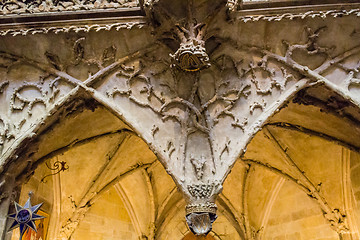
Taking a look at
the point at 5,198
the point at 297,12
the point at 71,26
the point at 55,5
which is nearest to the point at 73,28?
the point at 71,26

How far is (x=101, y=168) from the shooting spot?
788 cm

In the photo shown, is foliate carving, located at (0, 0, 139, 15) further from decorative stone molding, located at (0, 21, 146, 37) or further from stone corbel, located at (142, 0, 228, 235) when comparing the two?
stone corbel, located at (142, 0, 228, 235)

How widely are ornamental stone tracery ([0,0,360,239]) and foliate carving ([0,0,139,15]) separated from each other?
400mm

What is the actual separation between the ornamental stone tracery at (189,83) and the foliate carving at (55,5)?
0.40 meters

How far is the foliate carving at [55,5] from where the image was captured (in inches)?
207

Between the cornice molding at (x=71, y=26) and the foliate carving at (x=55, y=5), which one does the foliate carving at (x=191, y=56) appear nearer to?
the cornice molding at (x=71, y=26)

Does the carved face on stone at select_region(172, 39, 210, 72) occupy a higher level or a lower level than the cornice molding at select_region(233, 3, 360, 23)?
lower

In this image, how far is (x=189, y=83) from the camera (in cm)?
541

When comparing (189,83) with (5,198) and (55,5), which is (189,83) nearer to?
(55,5)

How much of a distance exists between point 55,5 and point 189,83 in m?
2.14

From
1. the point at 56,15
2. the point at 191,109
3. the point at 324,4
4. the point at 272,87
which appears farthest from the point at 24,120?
the point at 324,4

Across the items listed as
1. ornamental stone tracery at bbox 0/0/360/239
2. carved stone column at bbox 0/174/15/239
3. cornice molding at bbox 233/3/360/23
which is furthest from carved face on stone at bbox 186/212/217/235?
cornice molding at bbox 233/3/360/23

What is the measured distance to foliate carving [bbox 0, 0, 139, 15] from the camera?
5.25 m

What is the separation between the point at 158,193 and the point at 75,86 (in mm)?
4820
